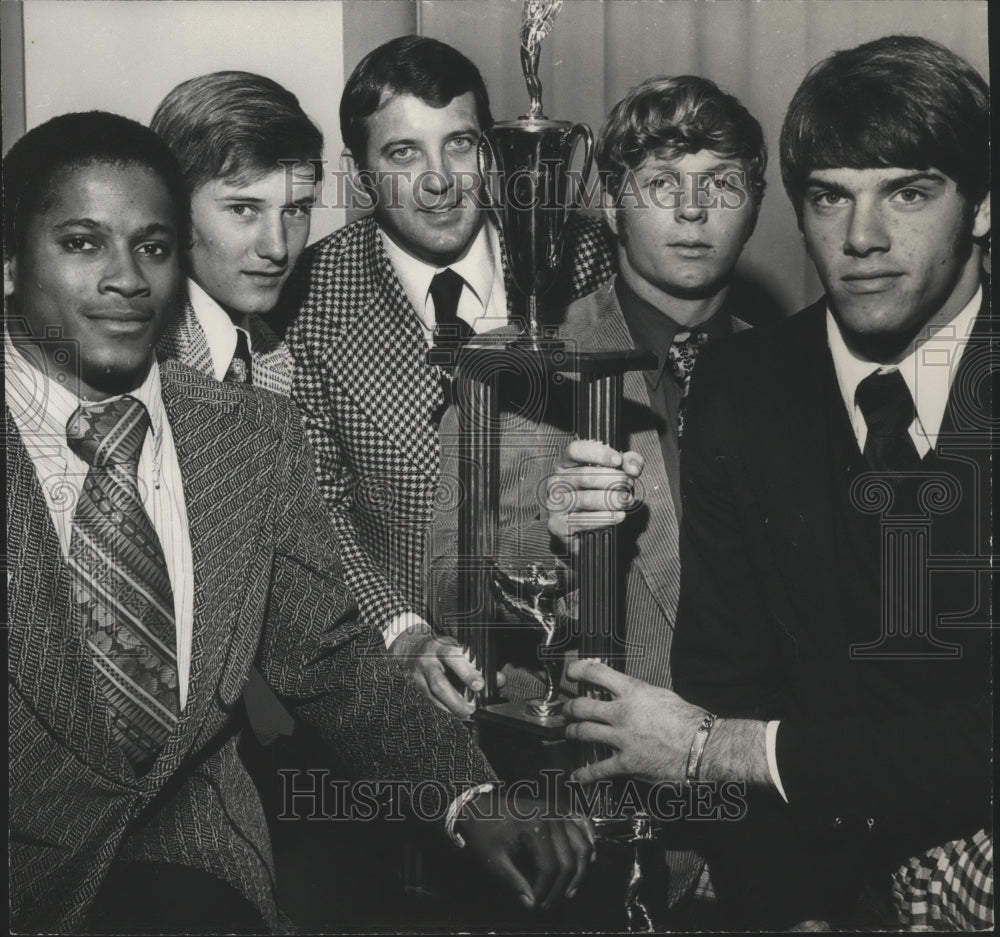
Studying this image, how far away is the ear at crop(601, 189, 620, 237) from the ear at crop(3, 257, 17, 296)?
0.86m

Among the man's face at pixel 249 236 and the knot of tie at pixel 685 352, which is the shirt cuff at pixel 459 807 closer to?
the knot of tie at pixel 685 352

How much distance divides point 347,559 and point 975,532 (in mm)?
934

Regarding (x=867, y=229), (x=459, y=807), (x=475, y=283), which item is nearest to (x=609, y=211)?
(x=475, y=283)

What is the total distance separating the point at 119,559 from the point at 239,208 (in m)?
0.54

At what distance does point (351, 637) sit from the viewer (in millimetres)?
1766

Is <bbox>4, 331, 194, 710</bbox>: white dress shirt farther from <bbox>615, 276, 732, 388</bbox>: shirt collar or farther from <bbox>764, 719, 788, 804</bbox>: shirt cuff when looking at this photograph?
<bbox>764, 719, 788, 804</bbox>: shirt cuff

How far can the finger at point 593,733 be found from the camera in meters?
1.69

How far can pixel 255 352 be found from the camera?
1.75 meters

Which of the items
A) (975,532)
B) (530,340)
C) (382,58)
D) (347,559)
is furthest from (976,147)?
(347,559)

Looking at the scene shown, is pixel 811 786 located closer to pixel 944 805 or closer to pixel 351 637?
pixel 944 805

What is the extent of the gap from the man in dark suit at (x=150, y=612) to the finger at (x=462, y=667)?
0.23 feet

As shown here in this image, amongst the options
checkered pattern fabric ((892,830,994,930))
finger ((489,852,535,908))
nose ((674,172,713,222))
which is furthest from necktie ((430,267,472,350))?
checkered pattern fabric ((892,830,994,930))

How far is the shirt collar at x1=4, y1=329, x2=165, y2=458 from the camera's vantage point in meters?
1.73

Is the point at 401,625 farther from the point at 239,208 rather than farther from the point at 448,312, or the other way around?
the point at 239,208
